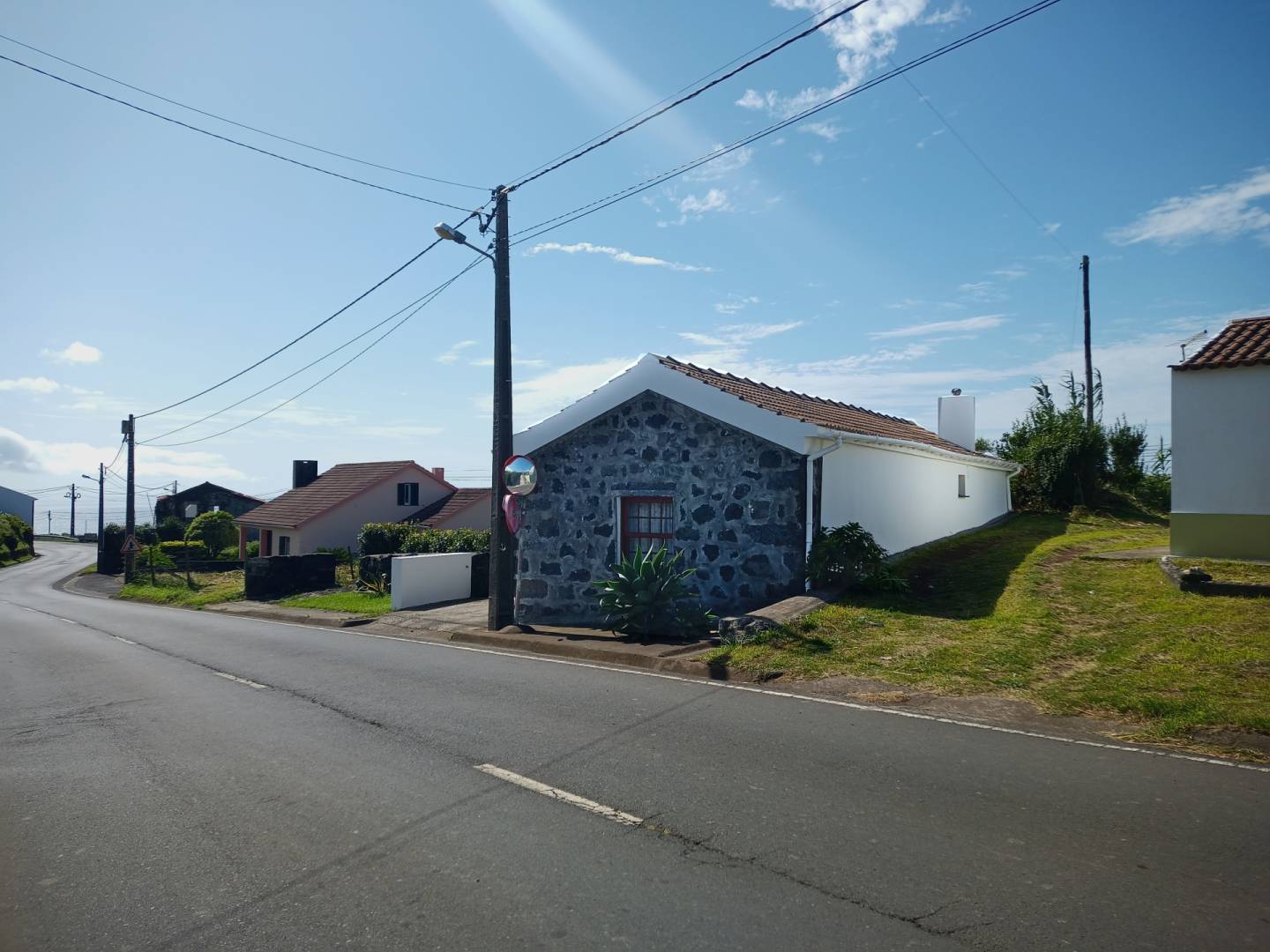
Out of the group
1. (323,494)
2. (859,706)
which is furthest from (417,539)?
(859,706)

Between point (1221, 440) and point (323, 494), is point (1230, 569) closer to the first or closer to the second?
point (1221, 440)

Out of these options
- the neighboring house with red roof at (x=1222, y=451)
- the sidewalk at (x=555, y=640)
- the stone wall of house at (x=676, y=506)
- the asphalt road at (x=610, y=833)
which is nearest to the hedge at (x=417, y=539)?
the sidewalk at (x=555, y=640)

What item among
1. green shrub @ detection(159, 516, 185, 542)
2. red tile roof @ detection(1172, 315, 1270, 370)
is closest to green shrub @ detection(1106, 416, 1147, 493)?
red tile roof @ detection(1172, 315, 1270, 370)

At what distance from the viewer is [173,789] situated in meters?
5.99

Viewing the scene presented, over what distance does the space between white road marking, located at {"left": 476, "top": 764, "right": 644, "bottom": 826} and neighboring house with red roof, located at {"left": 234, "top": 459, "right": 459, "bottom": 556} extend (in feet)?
118

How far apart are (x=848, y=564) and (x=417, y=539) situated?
68.6 ft

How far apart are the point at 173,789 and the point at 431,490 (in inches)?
1575

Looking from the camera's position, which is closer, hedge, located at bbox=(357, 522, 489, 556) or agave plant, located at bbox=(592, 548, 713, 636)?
agave plant, located at bbox=(592, 548, 713, 636)

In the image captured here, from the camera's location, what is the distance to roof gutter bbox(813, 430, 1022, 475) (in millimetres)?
13811

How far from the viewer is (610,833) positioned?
495cm

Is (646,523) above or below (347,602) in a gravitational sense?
above

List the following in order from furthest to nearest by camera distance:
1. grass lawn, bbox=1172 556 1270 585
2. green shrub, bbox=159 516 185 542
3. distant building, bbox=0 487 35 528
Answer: distant building, bbox=0 487 35 528
green shrub, bbox=159 516 185 542
grass lawn, bbox=1172 556 1270 585

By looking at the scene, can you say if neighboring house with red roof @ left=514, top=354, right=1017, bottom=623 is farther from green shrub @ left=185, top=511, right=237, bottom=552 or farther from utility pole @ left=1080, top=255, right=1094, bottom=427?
green shrub @ left=185, top=511, right=237, bottom=552

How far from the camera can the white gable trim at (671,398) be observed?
13.0 meters
